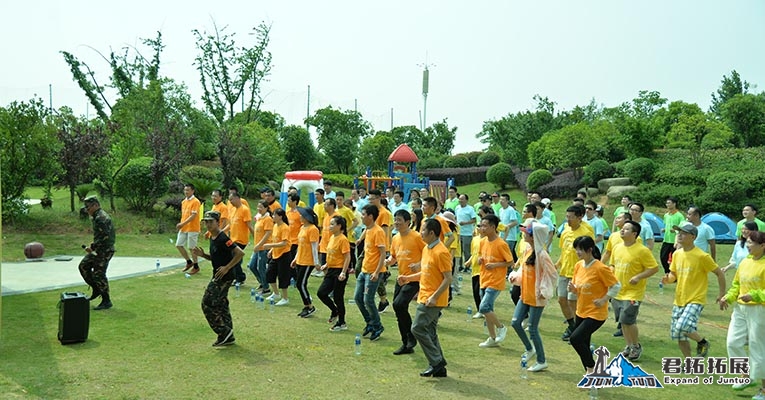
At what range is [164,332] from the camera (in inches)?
372

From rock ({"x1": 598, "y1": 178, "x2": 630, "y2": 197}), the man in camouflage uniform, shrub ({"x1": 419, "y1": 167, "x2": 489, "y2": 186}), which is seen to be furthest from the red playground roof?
the man in camouflage uniform

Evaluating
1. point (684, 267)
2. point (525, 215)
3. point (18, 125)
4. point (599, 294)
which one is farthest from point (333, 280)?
point (18, 125)

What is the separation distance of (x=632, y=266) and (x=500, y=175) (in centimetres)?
2926

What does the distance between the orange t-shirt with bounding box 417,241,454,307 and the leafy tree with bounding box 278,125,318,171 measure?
36.1 m

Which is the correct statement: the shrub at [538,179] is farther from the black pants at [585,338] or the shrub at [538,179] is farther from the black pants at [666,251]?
the black pants at [585,338]

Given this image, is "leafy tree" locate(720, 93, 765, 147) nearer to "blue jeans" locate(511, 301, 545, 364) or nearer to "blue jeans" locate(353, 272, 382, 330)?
"blue jeans" locate(353, 272, 382, 330)

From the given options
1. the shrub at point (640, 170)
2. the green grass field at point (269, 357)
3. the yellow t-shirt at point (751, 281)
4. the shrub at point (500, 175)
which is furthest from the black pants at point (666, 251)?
the shrub at point (500, 175)

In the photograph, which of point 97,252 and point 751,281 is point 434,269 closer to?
point 751,281

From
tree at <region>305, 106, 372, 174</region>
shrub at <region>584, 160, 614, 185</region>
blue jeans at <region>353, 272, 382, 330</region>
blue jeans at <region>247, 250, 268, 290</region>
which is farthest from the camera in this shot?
tree at <region>305, 106, 372, 174</region>

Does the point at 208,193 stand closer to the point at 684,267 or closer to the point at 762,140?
the point at 684,267

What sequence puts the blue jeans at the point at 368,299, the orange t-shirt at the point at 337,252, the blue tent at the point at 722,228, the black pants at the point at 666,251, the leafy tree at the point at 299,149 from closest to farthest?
1. the blue jeans at the point at 368,299
2. the orange t-shirt at the point at 337,252
3. the black pants at the point at 666,251
4. the blue tent at the point at 722,228
5. the leafy tree at the point at 299,149

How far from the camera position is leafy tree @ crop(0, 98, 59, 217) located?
20.1m

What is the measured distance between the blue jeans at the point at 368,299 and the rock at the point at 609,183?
25.2 metres

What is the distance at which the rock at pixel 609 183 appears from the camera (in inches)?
1258
